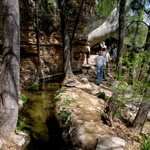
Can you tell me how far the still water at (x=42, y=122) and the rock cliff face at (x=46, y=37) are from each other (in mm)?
2372

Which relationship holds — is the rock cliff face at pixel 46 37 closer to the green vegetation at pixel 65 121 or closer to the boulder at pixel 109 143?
the green vegetation at pixel 65 121

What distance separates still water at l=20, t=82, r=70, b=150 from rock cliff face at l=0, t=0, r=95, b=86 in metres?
2.37

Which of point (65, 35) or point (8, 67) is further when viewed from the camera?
point (65, 35)

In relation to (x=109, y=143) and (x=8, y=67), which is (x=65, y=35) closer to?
(x=8, y=67)

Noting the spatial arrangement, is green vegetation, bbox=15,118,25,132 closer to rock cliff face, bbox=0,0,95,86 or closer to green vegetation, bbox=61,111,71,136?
green vegetation, bbox=61,111,71,136

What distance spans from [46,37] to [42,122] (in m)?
6.67

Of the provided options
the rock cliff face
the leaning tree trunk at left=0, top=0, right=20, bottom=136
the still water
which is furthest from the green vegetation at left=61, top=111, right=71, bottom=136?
the rock cliff face

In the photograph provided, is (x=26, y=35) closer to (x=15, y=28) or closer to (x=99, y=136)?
(x=15, y=28)

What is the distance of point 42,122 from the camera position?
4668 millimetres

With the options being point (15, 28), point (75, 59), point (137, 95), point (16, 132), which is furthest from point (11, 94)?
point (75, 59)

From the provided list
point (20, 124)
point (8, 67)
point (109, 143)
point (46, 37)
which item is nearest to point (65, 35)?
point (46, 37)

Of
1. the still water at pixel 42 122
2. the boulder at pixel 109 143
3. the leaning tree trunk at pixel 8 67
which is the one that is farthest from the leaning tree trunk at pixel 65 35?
the boulder at pixel 109 143

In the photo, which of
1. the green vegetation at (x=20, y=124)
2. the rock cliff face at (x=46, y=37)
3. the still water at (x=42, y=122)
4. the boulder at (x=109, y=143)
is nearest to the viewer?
the boulder at (x=109, y=143)

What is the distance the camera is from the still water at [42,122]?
3693mm
